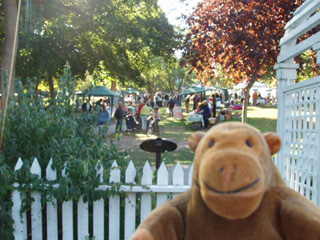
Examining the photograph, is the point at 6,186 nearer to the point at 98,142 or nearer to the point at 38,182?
the point at 38,182

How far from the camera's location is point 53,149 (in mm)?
3662

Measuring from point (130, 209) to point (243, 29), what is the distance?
5.87 m

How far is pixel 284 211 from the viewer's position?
4.84 ft

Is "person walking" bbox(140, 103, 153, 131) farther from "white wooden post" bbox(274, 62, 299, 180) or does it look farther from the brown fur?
the brown fur

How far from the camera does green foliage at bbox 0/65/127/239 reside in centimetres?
328

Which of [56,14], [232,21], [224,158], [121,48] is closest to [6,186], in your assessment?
[224,158]

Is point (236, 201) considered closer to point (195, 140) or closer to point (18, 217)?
point (195, 140)

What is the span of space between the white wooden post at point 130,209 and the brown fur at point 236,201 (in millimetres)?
1807

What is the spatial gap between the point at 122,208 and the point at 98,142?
3.18 feet

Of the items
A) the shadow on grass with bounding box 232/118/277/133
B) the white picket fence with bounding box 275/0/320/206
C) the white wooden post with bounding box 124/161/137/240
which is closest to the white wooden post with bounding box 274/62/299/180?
the white picket fence with bounding box 275/0/320/206

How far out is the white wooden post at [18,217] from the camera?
339 cm

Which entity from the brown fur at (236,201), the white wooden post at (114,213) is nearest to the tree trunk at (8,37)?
the white wooden post at (114,213)

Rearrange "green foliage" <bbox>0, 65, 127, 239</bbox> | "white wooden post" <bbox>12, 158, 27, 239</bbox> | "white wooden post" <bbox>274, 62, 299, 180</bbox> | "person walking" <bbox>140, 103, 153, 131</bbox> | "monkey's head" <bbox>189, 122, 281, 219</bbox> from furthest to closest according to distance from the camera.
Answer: "person walking" <bbox>140, 103, 153, 131</bbox>
"white wooden post" <bbox>274, 62, 299, 180</bbox>
"white wooden post" <bbox>12, 158, 27, 239</bbox>
"green foliage" <bbox>0, 65, 127, 239</bbox>
"monkey's head" <bbox>189, 122, 281, 219</bbox>

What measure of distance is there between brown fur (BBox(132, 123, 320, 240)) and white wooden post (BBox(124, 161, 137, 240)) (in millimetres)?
A: 1807
